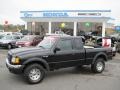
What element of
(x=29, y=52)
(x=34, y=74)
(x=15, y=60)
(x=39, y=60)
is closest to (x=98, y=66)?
(x=39, y=60)

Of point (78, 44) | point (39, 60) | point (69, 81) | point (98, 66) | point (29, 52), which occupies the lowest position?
point (69, 81)

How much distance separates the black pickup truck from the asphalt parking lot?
43 centimetres

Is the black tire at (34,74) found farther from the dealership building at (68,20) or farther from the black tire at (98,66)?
the dealership building at (68,20)

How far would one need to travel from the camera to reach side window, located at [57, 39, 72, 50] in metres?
9.09

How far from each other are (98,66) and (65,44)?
221cm

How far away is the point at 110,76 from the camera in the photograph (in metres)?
9.77

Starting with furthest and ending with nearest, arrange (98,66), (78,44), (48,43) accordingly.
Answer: (98,66)
(78,44)
(48,43)

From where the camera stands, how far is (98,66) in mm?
10469

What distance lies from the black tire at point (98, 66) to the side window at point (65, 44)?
5.48ft

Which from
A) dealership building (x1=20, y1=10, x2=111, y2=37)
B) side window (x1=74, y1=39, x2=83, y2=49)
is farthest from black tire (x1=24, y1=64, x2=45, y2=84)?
dealership building (x1=20, y1=10, x2=111, y2=37)

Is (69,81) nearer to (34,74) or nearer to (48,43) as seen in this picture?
(34,74)

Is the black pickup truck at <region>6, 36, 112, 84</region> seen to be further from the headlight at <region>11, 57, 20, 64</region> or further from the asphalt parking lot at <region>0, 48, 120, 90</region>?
the asphalt parking lot at <region>0, 48, 120, 90</region>

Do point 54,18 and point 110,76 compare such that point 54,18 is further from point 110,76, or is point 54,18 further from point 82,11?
point 110,76

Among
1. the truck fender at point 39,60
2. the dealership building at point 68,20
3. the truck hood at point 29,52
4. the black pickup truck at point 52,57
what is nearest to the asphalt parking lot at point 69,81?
the black pickup truck at point 52,57
